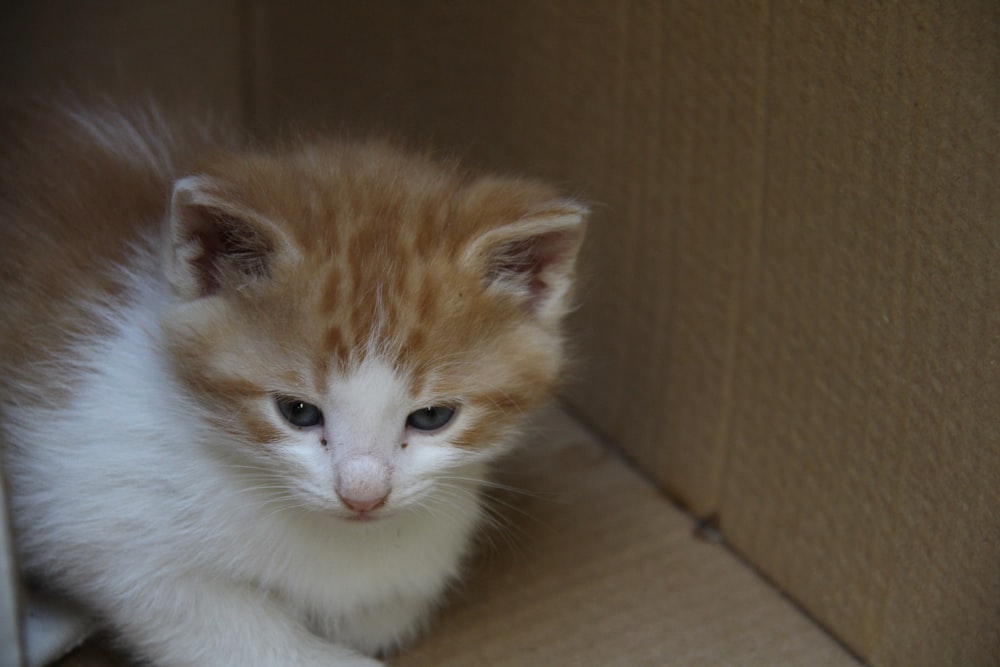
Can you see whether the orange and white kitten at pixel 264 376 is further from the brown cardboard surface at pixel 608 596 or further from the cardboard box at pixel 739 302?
the cardboard box at pixel 739 302

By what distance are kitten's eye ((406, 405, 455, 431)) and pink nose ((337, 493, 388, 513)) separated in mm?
119

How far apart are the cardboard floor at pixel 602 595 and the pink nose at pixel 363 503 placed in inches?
18.9

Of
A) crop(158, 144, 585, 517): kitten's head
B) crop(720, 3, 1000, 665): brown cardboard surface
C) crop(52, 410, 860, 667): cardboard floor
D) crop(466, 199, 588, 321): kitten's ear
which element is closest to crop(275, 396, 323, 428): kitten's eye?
crop(158, 144, 585, 517): kitten's head

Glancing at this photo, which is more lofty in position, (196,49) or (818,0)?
(818,0)

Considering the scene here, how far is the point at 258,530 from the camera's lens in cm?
155

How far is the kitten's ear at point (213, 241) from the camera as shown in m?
1.35

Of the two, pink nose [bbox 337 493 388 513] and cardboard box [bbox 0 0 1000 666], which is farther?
cardboard box [bbox 0 0 1000 666]

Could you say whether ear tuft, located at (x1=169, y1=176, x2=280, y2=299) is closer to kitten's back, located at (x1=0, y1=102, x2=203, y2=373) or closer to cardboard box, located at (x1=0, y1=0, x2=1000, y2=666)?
kitten's back, located at (x1=0, y1=102, x2=203, y2=373)

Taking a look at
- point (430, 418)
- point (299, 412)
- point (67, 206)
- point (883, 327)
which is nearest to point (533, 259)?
point (430, 418)

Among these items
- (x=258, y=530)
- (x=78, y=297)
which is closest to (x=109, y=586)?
(x=258, y=530)

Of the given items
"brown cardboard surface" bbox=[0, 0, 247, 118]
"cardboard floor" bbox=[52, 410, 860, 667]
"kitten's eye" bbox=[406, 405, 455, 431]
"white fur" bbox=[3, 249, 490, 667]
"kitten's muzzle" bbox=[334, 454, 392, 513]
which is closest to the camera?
"kitten's muzzle" bbox=[334, 454, 392, 513]

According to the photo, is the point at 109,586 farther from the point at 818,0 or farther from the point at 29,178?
the point at 818,0

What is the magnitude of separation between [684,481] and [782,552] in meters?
0.28

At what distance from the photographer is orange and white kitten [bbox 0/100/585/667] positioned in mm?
1391
